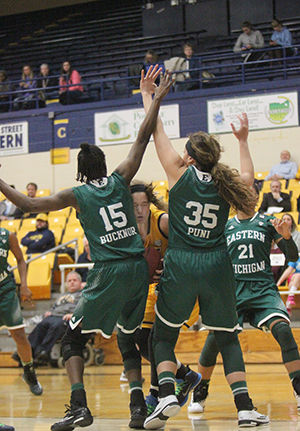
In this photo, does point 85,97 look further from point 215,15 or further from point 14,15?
point 14,15

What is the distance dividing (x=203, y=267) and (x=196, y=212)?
1.10 feet

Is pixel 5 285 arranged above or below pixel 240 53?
below

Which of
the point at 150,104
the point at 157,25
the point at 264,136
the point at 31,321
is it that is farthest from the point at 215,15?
the point at 150,104

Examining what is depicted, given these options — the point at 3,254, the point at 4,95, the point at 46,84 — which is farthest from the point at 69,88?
the point at 3,254

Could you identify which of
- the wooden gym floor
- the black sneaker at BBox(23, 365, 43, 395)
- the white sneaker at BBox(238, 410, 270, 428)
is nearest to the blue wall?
the wooden gym floor

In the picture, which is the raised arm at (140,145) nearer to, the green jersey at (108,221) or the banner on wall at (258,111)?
the green jersey at (108,221)

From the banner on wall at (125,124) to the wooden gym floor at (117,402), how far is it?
7.03 m

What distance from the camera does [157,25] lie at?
17.6 metres

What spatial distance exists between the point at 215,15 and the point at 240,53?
13.0ft

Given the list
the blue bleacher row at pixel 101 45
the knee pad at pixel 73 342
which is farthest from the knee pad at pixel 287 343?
the blue bleacher row at pixel 101 45

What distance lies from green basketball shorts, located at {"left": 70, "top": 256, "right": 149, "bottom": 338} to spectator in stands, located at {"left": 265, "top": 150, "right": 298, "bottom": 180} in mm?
8674

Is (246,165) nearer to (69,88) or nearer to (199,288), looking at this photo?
(199,288)

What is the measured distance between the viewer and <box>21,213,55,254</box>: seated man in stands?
37.1ft

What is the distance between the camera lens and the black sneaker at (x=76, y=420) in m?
3.79
